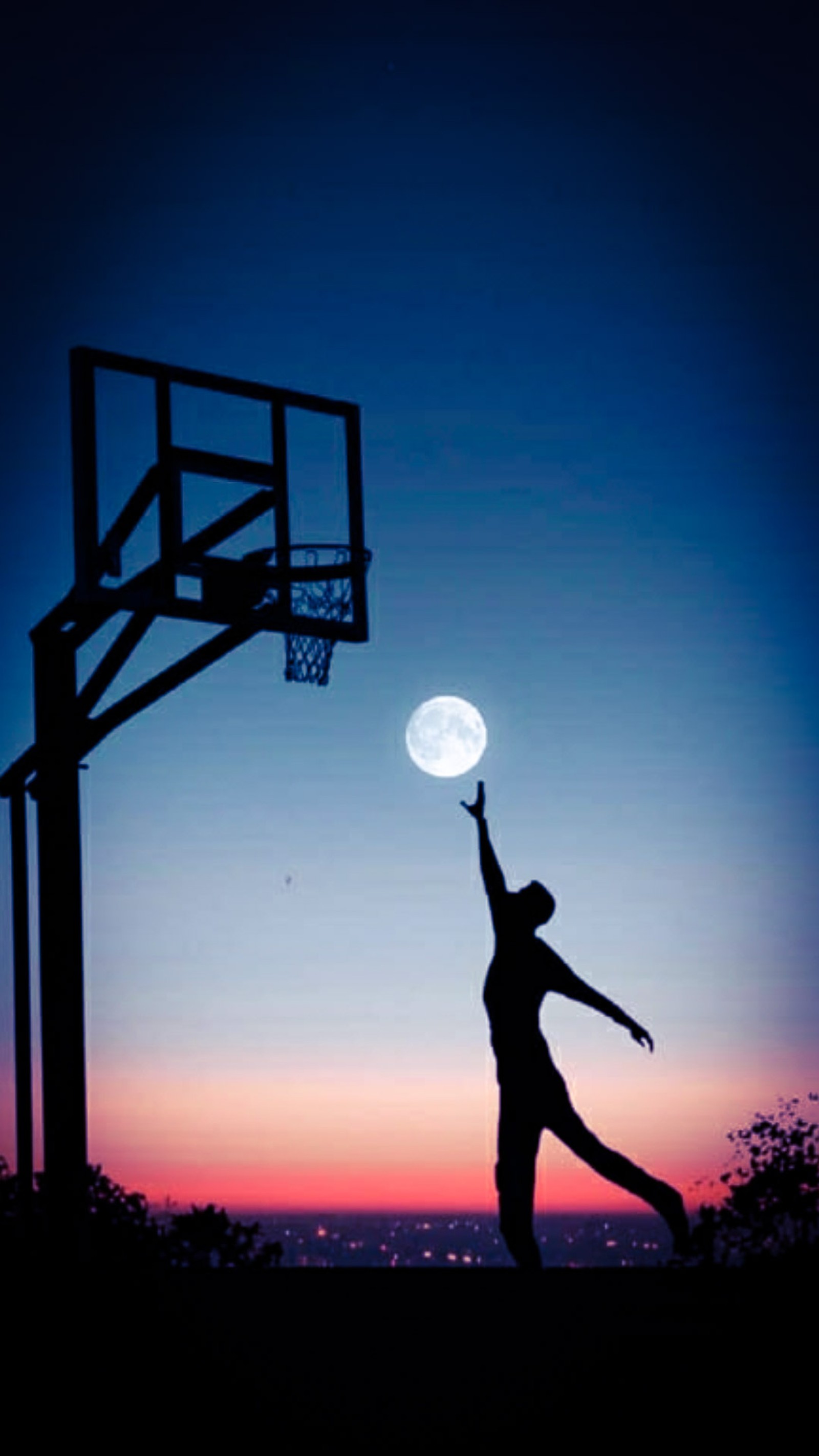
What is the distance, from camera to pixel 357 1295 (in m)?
9.80

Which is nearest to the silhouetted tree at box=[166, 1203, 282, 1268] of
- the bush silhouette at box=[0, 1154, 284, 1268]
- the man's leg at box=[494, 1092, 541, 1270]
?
the bush silhouette at box=[0, 1154, 284, 1268]

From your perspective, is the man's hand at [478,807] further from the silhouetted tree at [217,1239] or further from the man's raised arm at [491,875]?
the silhouetted tree at [217,1239]

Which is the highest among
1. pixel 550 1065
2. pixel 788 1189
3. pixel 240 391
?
pixel 240 391

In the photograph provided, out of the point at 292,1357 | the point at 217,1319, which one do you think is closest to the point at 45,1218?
the point at 217,1319

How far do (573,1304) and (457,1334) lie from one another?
101 centimetres

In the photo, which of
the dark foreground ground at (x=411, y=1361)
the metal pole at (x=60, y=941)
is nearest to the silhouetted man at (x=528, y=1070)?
the dark foreground ground at (x=411, y=1361)

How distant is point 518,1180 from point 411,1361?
10.9ft

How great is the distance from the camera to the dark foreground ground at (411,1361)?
22.8 ft

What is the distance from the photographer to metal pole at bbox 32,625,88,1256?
14.1 m

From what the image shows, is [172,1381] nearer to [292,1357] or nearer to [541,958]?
[292,1357]

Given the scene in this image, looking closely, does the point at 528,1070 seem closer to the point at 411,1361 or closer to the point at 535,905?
the point at 535,905

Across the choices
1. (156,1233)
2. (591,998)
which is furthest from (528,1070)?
(156,1233)

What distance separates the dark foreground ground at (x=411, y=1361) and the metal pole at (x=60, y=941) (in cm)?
408

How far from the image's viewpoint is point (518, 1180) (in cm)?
1118
